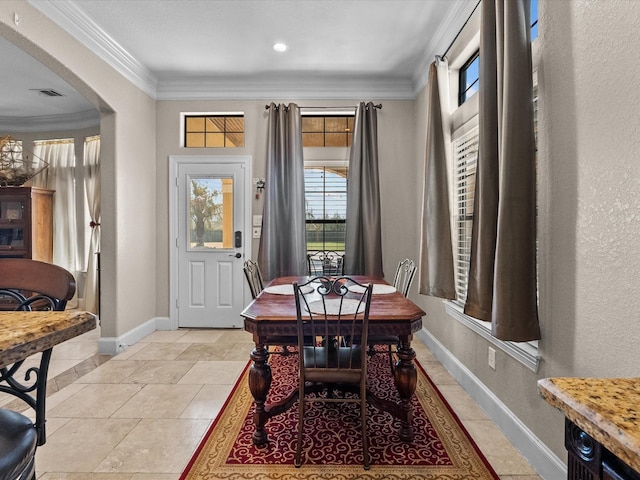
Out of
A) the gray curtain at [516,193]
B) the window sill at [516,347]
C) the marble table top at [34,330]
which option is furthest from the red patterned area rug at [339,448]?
the marble table top at [34,330]

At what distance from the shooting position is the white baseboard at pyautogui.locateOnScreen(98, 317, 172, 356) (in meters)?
3.53

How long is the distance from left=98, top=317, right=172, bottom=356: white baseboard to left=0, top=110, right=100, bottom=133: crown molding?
9.85 feet

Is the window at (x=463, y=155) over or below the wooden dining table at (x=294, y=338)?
over

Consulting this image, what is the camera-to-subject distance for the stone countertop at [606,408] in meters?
0.55

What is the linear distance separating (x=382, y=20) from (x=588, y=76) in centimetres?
207

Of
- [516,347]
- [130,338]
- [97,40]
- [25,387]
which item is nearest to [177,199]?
[130,338]

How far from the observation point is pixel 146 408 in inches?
95.9

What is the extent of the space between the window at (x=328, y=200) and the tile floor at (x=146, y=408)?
155cm

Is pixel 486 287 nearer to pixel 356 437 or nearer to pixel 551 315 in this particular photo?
pixel 551 315

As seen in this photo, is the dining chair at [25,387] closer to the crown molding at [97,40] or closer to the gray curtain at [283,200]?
the crown molding at [97,40]

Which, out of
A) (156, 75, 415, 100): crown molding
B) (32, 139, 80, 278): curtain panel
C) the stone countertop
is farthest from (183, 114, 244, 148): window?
the stone countertop

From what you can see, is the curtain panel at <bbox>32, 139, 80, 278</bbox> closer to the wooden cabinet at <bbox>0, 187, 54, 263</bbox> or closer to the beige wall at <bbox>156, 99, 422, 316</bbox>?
the wooden cabinet at <bbox>0, 187, 54, 263</bbox>

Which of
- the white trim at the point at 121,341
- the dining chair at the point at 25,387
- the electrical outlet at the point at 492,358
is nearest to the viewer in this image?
the dining chair at the point at 25,387

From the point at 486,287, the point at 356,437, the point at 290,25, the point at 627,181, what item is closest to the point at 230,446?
the point at 356,437
